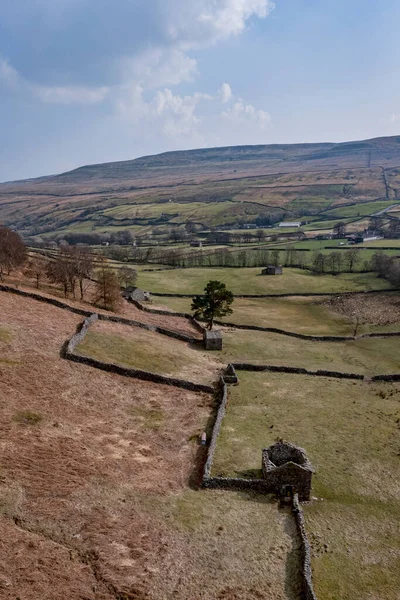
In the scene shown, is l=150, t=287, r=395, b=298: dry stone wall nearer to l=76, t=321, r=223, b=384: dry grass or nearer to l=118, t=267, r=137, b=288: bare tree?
l=118, t=267, r=137, b=288: bare tree

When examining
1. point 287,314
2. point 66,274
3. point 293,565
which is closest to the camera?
point 293,565

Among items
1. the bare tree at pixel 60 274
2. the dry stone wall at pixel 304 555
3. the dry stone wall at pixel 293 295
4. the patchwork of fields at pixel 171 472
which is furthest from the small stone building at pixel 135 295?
the dry stone wall at pixel 304 555

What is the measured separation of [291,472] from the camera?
28516 millimetres

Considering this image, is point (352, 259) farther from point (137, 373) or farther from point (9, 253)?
point (137, 373)

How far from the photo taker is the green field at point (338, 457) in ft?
75.7

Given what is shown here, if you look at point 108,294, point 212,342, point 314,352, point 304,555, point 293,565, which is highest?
point 108,294

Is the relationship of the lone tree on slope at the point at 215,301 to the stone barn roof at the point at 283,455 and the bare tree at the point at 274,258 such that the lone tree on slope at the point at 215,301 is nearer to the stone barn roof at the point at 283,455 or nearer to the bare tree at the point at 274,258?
the stone barn roof at the point at 283,455

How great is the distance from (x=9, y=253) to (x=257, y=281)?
210 feet

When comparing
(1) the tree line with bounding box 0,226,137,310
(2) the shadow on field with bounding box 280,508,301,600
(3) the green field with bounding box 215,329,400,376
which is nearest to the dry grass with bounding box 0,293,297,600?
(2) the shadow on field with bounding box 280,508,301,600

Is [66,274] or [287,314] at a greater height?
[66,274]

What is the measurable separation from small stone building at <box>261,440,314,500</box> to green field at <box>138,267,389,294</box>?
7694cm

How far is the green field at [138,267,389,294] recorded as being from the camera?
108250 mm

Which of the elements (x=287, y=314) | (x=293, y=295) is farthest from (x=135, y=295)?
(x=293, y=295)

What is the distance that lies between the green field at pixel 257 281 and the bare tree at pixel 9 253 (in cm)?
3486
